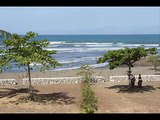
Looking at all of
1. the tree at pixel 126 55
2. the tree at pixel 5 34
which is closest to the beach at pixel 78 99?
the tree at pixel 126 55

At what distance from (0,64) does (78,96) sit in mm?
4461

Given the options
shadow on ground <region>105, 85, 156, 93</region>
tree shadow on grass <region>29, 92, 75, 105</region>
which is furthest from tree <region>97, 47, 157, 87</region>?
tree shadow on grass <region>29, 92, 75, 105</region>

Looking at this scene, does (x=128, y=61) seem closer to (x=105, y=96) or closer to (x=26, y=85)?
(x=105, y=96)

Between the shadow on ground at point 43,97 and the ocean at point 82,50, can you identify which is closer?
the shadow on ground at point 43,97

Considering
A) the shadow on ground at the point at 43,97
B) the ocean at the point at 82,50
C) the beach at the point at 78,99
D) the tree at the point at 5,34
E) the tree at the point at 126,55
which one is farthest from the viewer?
the ocean at the point at 82,50

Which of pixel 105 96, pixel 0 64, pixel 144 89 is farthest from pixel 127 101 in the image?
pixel 0 64

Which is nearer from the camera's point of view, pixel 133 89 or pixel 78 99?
pixel 78 99

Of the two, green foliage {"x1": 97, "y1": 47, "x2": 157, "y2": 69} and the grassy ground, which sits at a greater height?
green foliage {"x1": 97, "y1": 47, "x2": 157, "y2": 69}

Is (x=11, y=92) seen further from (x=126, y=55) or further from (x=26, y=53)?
(x=126, y=55)

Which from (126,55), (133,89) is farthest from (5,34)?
(133,89)

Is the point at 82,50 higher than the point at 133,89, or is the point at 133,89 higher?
the point at 82,50

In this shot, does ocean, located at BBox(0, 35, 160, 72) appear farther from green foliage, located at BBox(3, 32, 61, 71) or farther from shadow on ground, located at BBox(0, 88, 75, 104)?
green foliage, located at BBox(3, 32, 61, 71)

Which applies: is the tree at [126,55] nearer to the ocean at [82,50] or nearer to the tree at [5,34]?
the tree at [5,34]

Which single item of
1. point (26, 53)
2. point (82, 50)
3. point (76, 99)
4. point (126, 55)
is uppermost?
point (82, 50)
